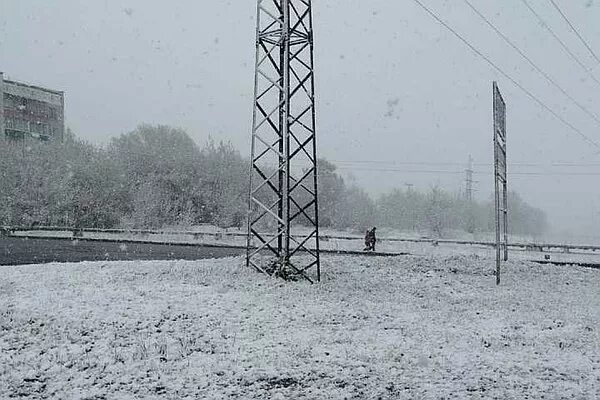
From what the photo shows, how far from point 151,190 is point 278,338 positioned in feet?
Result: 174

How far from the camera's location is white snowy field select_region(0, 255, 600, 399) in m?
6.79

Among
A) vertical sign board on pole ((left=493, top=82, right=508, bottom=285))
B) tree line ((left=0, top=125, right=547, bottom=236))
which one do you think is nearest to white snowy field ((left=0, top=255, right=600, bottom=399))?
vertical sign board on pole ((left=493, top=82, right=508, bottom=285))

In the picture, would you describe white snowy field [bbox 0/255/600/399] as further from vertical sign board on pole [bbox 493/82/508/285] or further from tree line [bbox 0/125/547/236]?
tree line [bbox 0/125/547/236]

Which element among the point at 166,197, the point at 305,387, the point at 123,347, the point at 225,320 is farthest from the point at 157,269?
the point at 166,197

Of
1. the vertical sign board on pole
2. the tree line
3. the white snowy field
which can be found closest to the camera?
the white snowy field

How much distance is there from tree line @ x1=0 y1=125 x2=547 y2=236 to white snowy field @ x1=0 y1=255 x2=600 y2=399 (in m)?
43.7

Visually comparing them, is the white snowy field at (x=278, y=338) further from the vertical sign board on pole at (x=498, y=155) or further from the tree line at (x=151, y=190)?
the tree line at (x=151, y=190)

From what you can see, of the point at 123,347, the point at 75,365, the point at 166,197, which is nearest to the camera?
the point at 75,365

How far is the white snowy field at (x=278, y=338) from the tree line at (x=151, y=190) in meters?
43.7

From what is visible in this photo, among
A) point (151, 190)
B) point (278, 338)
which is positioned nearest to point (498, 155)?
point (278, 338)

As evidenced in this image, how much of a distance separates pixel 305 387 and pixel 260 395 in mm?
590

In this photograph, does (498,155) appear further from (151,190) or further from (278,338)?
(151,190)

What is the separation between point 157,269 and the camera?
48.8 feet

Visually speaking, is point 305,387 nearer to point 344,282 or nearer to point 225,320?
point 225,320
